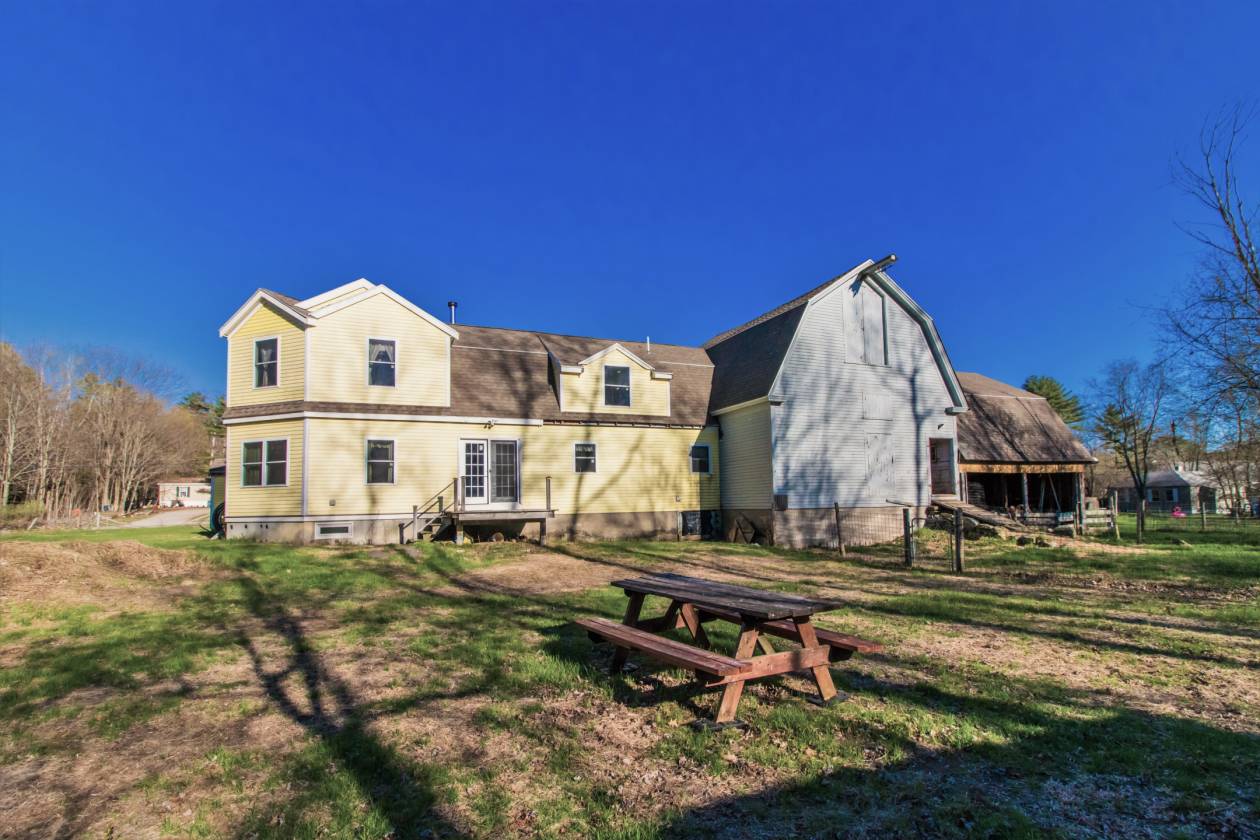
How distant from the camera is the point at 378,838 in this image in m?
3.41

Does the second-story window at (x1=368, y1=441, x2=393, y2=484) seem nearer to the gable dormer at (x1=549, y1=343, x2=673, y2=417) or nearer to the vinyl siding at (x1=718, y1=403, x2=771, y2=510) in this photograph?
the gable dormer at (x1=549, y1=343, x2=673, y2=417)

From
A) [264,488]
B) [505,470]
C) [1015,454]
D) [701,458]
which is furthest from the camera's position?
[1015,454]

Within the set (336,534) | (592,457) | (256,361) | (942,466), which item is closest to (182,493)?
(256,361)

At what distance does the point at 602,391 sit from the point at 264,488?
10.3 metres

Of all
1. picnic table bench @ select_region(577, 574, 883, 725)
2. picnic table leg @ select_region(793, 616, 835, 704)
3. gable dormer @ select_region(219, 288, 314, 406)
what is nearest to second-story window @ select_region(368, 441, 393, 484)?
gable dormer @ select_region(219, 288, 314, 406)

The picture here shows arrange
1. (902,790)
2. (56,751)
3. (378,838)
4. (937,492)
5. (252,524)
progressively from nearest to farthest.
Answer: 1. (378,838)
2. (902,790)
3. (56,751)
4. (252,524)
5. (937,492)

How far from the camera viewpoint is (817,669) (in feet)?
17.5

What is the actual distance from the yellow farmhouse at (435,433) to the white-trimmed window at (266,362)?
0.05 m

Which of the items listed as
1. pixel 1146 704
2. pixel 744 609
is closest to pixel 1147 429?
pixel 1146 704

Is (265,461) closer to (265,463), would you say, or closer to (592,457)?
(265,463)

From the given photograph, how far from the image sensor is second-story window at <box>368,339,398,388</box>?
717 inches

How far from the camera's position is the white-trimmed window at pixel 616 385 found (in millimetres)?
20922

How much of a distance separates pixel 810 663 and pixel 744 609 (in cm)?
82

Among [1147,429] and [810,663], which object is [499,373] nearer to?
[810,663]
